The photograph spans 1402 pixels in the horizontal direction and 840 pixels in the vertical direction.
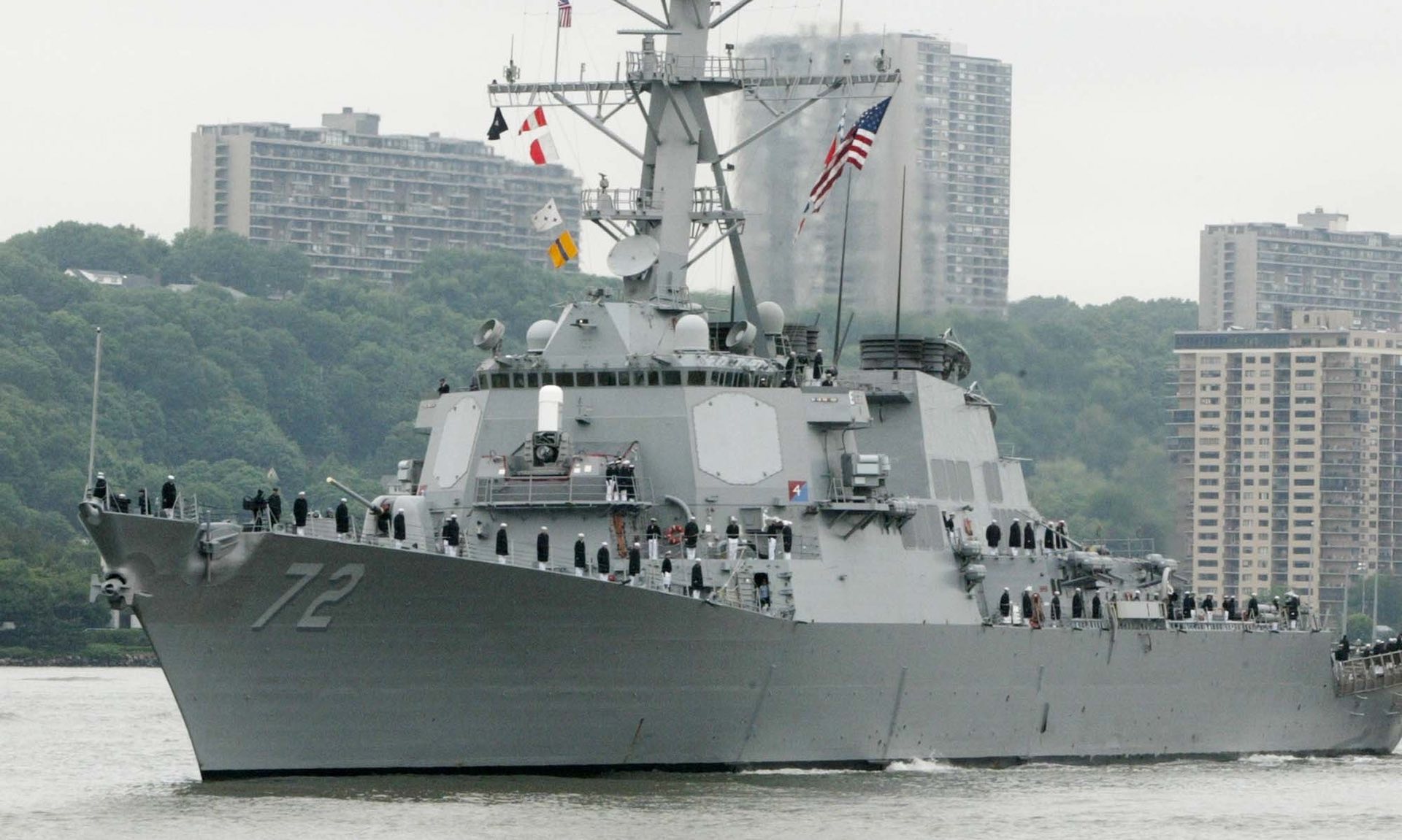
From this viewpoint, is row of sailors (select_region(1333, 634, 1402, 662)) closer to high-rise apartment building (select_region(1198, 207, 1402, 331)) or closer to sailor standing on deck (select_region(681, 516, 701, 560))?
sailor standing on deck (select_region(681, 516, 701, 560))

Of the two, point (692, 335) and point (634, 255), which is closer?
point (692, 335)

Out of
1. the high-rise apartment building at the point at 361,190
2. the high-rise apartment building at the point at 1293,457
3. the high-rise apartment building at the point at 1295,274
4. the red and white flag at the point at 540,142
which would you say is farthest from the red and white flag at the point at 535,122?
the high-rise apartment building at the point at 361,190

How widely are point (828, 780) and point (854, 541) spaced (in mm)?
3498

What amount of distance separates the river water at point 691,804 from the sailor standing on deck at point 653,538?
2.81 metres

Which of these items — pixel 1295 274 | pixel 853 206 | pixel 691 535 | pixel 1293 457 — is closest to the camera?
pixel 691 535

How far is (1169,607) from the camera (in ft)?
140

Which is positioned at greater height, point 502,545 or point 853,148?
point 853,148

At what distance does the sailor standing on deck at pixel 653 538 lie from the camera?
3369 cm

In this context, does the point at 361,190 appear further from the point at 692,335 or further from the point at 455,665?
the point at 455,665

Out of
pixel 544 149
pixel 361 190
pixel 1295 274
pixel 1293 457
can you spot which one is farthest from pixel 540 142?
pixel 361 190

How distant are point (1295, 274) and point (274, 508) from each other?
85.1 metres

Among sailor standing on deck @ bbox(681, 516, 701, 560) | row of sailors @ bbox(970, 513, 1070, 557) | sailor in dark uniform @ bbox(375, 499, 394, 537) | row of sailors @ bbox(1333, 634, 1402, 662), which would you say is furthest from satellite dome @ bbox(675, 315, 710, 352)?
row of sailors @ bbox(1333, 634, 1402, 662)

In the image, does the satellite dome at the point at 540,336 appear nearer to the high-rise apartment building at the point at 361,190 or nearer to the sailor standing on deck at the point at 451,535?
the sailor standing on deck at the point at 451,535

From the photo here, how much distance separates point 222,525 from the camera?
102ft
